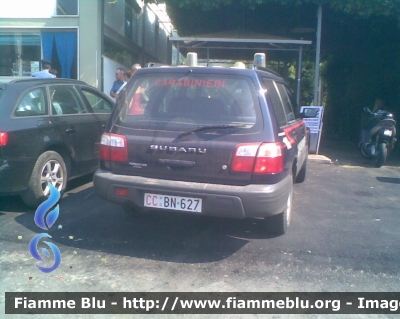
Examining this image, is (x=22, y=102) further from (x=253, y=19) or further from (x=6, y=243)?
(x=253, y=19)

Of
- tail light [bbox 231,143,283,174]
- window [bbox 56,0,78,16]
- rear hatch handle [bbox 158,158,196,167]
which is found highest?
window [bbox 56,0,78,16]

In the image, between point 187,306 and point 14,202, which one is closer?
point 187,306

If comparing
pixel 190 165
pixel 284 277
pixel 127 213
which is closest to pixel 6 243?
pixel 127 213

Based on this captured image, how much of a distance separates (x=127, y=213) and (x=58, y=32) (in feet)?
23.1

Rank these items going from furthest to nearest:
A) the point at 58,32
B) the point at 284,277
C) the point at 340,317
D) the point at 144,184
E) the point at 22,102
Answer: the point at 58,32 < the point at 22,102 < the point at 144,184 < the point at 284,277 < the point at 340,317

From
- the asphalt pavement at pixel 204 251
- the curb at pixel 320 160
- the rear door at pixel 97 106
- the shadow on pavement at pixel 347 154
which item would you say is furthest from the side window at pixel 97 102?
the shadow on pavement at pixel 347 154

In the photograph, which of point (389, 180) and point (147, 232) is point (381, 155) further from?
point (147, 232)

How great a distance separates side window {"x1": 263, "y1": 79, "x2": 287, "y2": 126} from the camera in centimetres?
431

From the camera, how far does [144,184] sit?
Result: 4.07 m

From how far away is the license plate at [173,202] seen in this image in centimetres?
397

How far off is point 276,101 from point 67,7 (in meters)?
7.97

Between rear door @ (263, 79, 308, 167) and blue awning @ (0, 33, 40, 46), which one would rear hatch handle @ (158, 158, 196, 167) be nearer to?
rear door @ (263, 79, 308, 167)

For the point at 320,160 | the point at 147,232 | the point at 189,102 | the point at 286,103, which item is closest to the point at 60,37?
the point at 320,160

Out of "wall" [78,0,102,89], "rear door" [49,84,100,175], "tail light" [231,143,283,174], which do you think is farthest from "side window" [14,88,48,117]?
"wall" [78,0,102,89]
